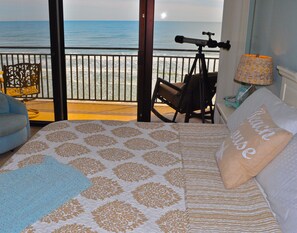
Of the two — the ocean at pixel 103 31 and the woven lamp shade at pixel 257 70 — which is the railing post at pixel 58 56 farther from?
the woven lamp shade at pixel 257 70

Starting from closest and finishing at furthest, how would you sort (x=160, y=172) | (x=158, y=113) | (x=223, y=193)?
(x=223, y=193)
(x=160, y=172)
(x=158, y=113)

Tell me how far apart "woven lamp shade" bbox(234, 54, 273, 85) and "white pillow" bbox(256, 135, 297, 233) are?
3.39ft

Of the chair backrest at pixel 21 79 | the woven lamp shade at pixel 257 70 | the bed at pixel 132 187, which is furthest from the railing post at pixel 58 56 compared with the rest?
the woven lamp shade at pixel 257 70

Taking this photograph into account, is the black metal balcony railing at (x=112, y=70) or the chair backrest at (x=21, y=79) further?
the black metal balcony railing at (x=112, y=70)

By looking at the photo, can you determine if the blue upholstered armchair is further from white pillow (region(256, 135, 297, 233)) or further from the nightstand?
white pillow (region(256, 135, 297, 233))

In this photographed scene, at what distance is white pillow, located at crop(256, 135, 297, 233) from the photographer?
1282mm

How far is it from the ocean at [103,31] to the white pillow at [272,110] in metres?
2.01

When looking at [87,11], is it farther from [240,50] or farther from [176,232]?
[176,232]

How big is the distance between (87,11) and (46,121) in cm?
146

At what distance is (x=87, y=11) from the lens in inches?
160

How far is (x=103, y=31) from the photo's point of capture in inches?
166

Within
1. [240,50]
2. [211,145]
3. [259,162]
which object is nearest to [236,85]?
[240,50]

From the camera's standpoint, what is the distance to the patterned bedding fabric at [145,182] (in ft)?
4.18

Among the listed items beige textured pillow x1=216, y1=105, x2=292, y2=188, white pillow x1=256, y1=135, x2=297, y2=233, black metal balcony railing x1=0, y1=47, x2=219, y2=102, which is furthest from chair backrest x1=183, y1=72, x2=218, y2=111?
white pillow x1=256, y1=135, x2=297, y2=233
